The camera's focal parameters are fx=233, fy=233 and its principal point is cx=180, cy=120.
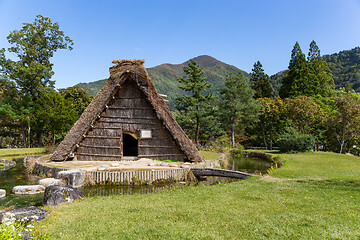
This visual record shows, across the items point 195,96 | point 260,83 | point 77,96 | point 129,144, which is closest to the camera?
point 129,144

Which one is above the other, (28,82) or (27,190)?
(28,82)

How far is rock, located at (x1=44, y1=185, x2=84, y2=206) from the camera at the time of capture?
654 centimetres

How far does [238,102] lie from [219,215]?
28.0 m

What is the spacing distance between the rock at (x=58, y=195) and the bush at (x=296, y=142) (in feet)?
66.1

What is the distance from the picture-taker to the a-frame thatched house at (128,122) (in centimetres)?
1365

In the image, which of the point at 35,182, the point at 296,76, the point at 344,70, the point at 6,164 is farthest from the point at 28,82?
the point at 344,70

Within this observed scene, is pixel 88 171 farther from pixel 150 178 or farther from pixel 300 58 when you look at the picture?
pixel 300 58

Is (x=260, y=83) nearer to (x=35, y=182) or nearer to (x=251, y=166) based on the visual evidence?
(x=251, y=166)

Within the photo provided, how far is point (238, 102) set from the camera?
3180cm

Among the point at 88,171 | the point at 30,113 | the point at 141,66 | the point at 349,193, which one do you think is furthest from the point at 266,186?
the point at 30,113

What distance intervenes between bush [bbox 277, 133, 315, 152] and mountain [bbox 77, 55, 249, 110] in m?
46.6

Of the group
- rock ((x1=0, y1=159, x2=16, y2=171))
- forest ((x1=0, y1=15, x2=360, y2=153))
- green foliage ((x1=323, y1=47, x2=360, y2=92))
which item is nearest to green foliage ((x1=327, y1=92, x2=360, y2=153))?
forest ((x1=0, y1=15, x2=360, y2=153))

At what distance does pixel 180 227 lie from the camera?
444cm

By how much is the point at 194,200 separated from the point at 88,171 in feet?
18.6
